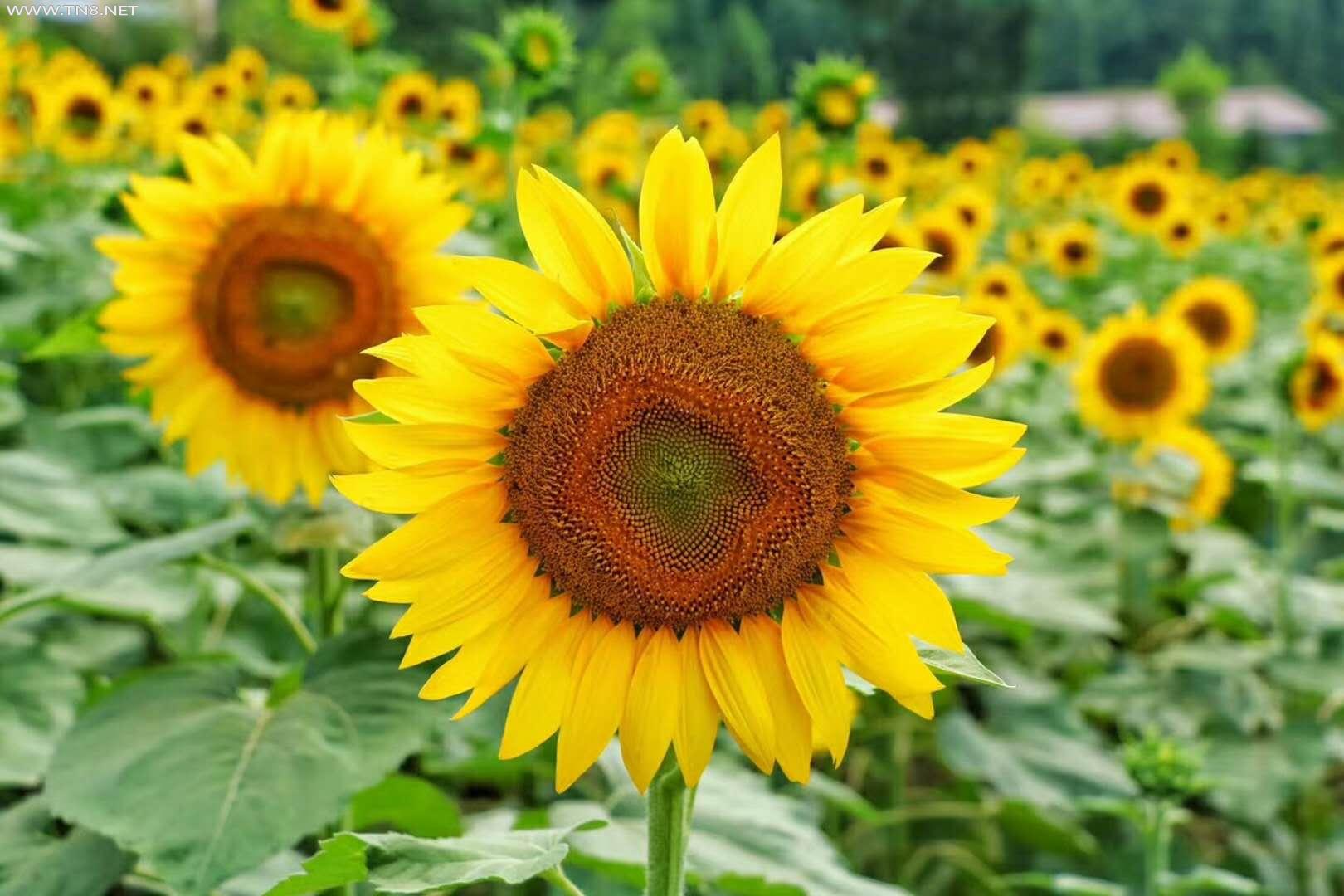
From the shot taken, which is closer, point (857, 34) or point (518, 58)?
point (518, 58)

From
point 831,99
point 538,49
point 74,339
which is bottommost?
point 74,339

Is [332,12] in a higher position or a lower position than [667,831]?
higher

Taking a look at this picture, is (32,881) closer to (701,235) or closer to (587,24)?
(701,235)

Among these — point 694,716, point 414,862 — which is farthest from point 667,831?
point 414,862

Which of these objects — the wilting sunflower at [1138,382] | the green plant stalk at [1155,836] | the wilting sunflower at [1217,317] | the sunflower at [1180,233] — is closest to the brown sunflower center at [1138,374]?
the wilting sunflower at [1138,382]

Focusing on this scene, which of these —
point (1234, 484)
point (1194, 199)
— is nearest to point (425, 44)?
point (1194, 199)

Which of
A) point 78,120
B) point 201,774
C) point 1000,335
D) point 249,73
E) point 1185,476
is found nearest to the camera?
point 201,774

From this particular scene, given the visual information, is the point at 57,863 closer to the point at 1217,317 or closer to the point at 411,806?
the point at 411,806
